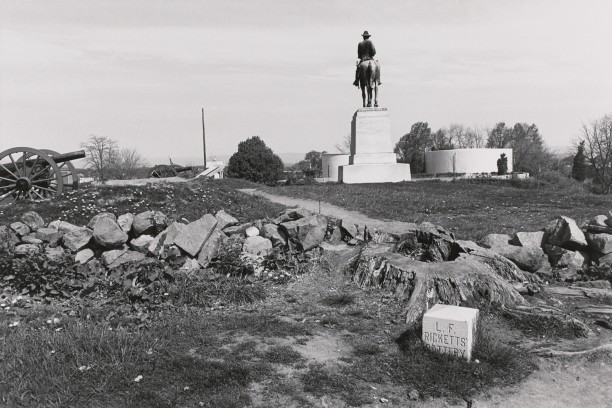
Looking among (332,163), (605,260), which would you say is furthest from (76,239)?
(332,163)

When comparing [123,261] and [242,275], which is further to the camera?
[123,261]

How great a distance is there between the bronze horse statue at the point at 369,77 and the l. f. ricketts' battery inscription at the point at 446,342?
18844mm

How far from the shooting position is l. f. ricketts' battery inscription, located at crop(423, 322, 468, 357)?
12.7 ft

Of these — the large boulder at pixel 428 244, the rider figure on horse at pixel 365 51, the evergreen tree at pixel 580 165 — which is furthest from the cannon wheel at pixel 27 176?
the evergreen tree at pixel 580 165

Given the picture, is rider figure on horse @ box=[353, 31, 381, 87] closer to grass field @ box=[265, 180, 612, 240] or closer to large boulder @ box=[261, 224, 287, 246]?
grass field @ box=[265, 180, 612, 240]

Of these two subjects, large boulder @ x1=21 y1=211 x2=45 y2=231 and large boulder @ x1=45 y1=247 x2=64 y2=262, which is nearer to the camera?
large boulder @ x1=45 y1=247 x2=64 y2=262

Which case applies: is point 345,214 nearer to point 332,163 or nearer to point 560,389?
point 560,389

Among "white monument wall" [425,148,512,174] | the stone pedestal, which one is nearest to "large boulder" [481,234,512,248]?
the stone pedestal

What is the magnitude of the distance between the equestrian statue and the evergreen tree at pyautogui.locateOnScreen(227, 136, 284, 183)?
→ 28.2 ft

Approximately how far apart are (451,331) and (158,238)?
448 cm

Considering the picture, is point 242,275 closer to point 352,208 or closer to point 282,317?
point 282,317

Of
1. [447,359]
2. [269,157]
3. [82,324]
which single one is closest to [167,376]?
[82,324]

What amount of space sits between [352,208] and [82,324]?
27.4ft

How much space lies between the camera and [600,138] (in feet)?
134
